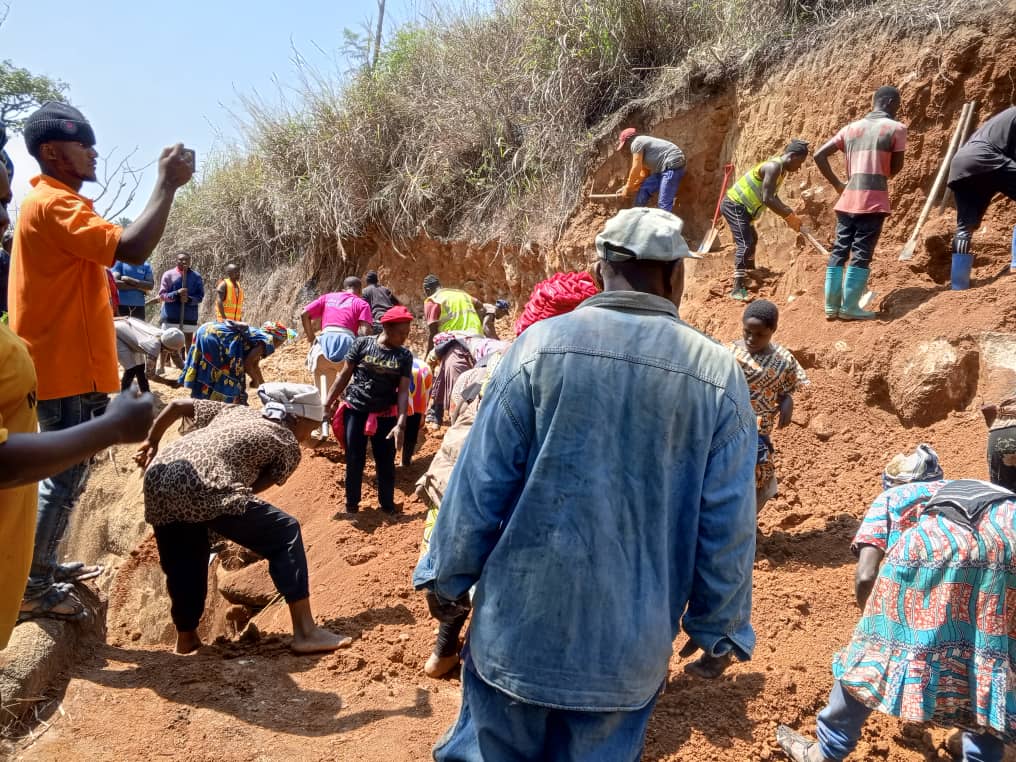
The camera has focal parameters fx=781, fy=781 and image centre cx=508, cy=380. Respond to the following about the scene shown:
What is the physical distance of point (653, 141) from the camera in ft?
29.8

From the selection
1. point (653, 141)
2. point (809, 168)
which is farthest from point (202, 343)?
point (809, 168)

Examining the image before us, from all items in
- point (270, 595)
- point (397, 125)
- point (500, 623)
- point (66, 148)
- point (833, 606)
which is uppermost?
point (397, 125)

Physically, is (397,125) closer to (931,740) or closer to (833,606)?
(833,606)

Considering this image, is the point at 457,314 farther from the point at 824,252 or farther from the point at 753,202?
the point at 824,252

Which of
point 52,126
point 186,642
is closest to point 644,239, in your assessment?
point 52,126

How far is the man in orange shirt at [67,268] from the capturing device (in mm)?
3123

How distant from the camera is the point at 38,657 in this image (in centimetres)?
332

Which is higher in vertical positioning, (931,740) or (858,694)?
(858,694)

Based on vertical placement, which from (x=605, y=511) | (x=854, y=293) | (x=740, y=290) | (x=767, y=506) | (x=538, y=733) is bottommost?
(x=767, y=506)

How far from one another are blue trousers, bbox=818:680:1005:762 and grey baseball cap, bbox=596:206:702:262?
1.86m

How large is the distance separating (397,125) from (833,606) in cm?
1272

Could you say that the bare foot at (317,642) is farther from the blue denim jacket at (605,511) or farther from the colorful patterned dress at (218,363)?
the colorful patterned dress at (218,363)

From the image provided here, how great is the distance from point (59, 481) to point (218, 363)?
407 centimetres

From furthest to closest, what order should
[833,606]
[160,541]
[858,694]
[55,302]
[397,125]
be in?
[397,125]
[833,606]
[160,541]
[55,302]
[858,694]
